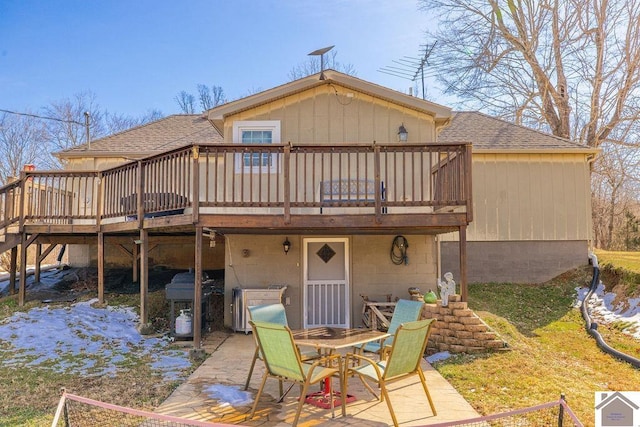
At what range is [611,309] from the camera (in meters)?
9.40

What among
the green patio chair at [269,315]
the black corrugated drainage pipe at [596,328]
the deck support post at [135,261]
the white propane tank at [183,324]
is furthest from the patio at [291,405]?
the deck support post at [135,261]

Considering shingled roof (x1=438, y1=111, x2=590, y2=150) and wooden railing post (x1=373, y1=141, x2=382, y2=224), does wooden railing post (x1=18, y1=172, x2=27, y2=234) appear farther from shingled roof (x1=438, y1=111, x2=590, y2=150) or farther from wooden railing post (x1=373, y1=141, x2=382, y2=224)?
shingled roof (x1=438, y1=111, x2=590, y2=150)

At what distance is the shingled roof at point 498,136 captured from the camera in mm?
11859

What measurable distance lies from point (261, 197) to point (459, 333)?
4016 millimetres

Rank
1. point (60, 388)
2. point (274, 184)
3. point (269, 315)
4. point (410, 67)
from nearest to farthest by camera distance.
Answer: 1. point (60, 388)
2. point (269, 315)
3. point (274, 184)
4. point (410, 67)

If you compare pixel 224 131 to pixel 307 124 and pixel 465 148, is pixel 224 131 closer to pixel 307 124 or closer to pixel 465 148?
pixel 307 124

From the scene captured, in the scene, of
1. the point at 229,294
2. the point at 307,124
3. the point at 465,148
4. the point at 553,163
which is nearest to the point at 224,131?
the point at 307,124

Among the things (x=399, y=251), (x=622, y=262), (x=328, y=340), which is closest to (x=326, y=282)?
(x=399, y=251)

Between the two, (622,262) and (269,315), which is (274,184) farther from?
(622,262)

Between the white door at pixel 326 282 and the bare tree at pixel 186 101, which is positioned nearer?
the white door at pixel 326 282

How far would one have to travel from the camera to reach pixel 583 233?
468 inches

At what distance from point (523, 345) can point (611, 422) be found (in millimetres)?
3117

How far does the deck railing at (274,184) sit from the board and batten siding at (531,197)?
3841 millimetres

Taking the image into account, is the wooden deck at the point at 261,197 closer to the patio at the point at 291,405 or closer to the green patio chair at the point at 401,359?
the patio at the point at 291,405
